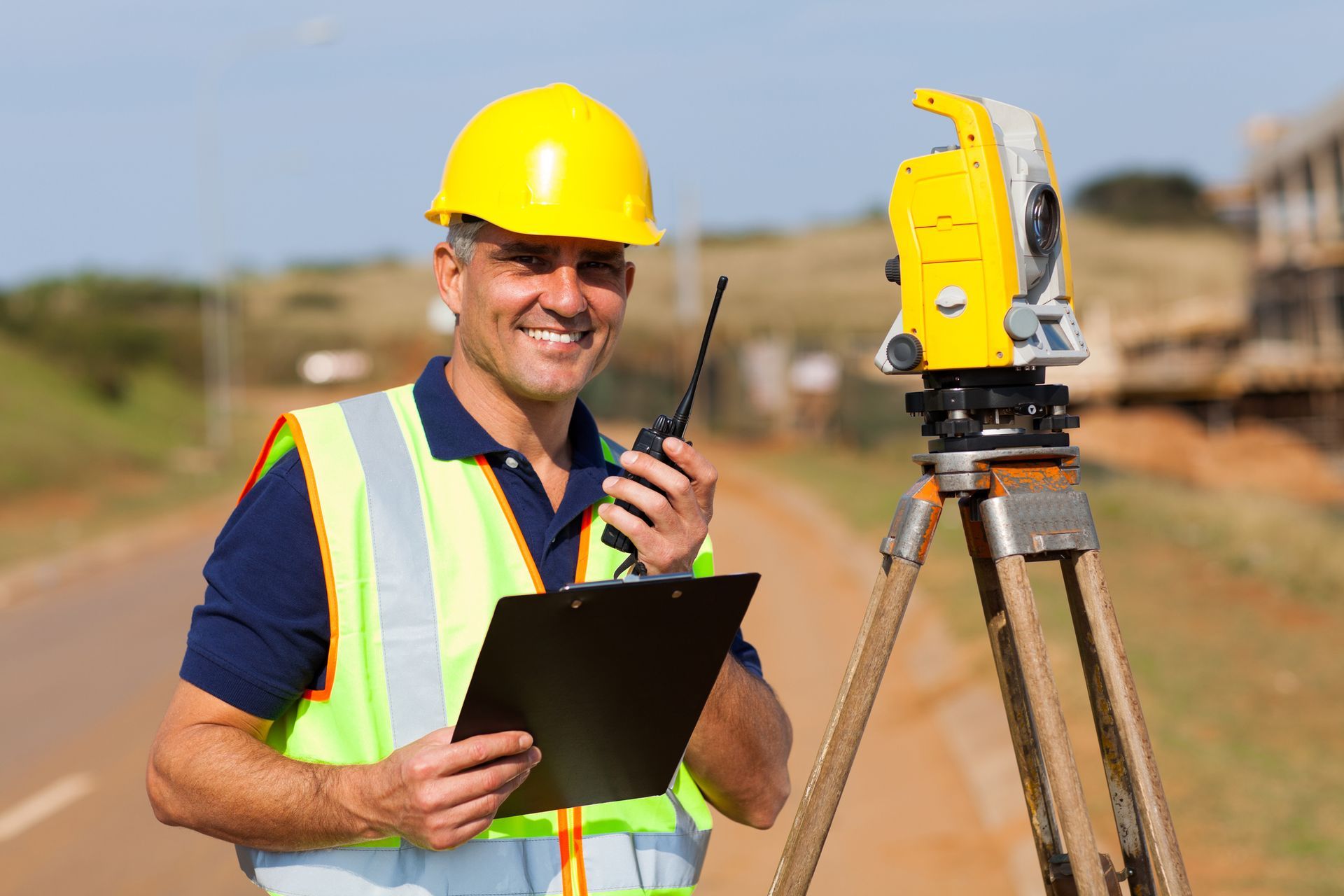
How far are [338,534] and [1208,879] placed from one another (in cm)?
431

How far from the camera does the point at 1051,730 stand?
2.33 meters

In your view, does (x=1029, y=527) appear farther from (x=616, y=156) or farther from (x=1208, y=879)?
(x=1208, y=879)

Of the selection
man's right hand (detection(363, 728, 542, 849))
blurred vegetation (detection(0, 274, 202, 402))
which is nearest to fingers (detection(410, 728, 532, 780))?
man's right hand (detection(363, 728, 542, 849))

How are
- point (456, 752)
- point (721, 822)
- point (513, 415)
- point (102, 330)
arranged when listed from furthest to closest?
1. point (102, 330)
2. point (721, 822)
3. point (513, 415)
4. point (456, 752)

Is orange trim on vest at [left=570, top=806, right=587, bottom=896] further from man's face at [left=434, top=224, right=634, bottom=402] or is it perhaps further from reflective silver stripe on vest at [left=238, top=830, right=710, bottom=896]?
man's face at [left=434, top=224, right=634, bottom=402]

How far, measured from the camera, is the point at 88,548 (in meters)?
16.7

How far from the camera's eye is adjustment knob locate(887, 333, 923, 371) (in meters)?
2.44

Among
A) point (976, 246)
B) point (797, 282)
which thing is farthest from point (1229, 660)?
point (797, 282)

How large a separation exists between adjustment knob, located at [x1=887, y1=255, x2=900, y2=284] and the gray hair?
697 millimetres

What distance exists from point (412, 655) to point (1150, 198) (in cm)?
9968

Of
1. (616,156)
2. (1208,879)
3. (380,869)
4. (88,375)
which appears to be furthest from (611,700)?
(88,375)

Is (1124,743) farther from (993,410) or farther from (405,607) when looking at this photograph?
(405,607)

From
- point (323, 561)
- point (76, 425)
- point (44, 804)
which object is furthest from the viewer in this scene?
point (76, 425)

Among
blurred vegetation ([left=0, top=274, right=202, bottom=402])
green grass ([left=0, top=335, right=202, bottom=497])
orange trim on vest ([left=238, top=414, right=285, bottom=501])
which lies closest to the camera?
orange trim on vest ([left=238, top=414, right=285, bottom=501])
